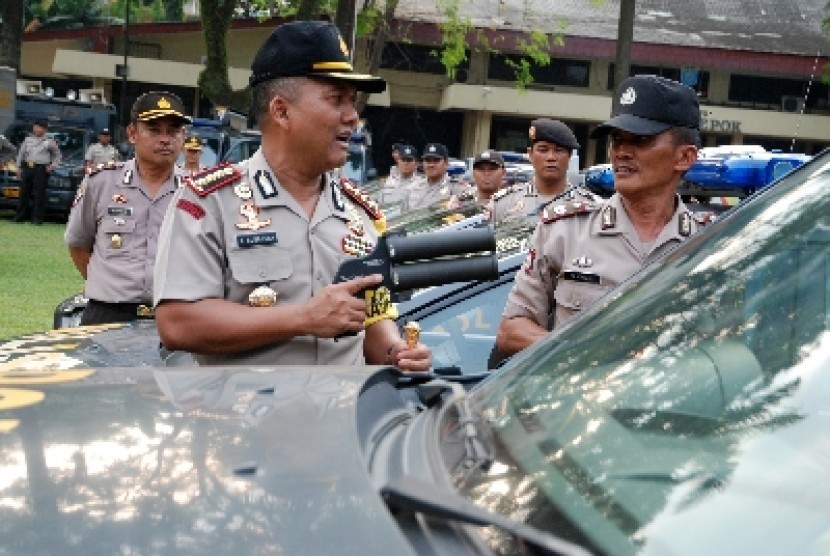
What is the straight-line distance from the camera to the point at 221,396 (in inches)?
90.5

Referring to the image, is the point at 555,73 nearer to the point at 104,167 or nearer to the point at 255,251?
the point at 104,167

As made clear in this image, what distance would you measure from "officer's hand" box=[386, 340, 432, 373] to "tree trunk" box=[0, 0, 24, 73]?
25.6 m

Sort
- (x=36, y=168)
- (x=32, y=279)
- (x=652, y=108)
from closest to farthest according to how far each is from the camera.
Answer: (x=652, y=108) < (x=32, y=279) < (x=36, y=168)

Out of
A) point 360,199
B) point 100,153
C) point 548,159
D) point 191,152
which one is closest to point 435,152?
point 191,152

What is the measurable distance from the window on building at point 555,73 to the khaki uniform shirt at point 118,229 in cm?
3239

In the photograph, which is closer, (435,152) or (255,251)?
(255,251)

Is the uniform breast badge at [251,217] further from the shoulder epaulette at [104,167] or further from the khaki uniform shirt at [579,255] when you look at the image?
the shoulder epaulette at [104,167]

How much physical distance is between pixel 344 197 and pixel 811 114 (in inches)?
1325

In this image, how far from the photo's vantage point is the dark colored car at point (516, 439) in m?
1.68

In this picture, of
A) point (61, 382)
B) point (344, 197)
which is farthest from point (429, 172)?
point (61, 382)

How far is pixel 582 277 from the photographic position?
4.44 meters

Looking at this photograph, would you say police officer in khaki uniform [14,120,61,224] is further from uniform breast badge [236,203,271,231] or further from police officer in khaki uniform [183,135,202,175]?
uniform breast badge [236,203,271,231]

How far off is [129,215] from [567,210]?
10.1 ft

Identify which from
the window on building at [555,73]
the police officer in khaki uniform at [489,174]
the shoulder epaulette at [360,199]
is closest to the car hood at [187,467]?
the shoulder epaulette at [360,199]
